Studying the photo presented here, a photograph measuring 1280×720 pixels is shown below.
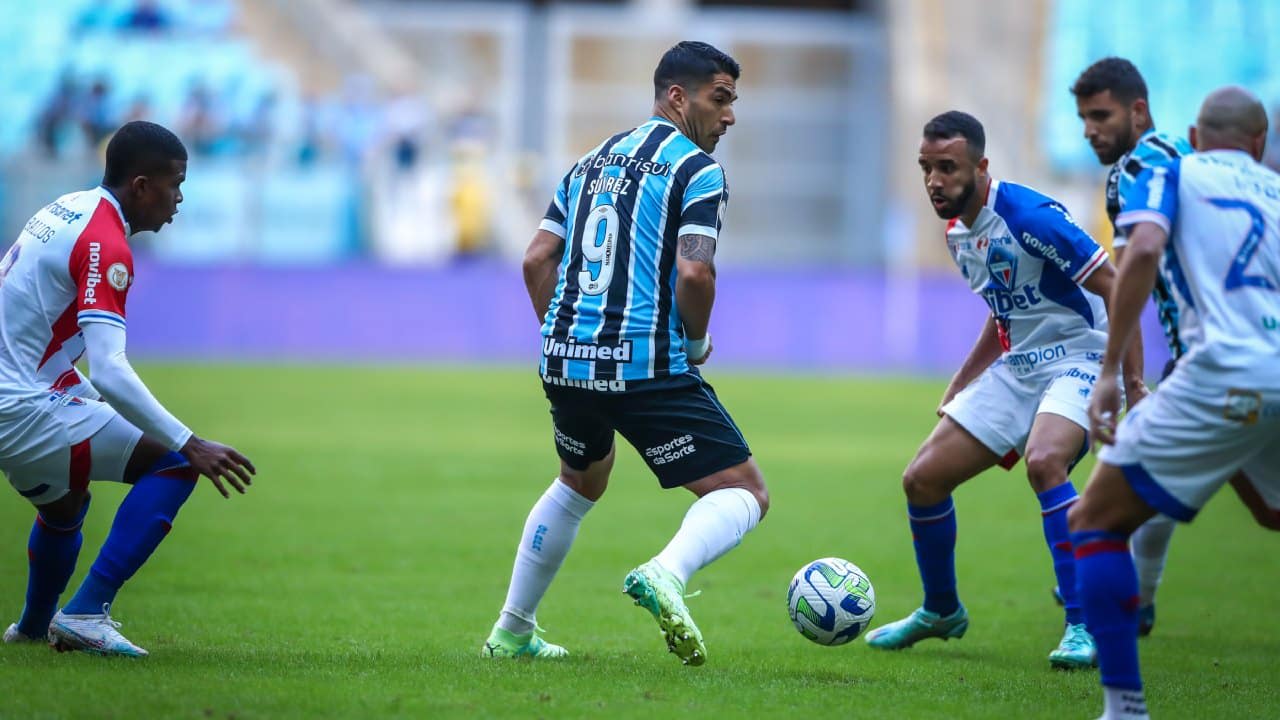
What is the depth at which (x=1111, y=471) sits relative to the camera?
504 centimetres

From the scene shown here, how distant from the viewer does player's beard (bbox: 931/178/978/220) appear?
683 cm

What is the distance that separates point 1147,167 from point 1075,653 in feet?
7.82

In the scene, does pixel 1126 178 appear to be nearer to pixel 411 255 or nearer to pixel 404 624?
pixel 404 624

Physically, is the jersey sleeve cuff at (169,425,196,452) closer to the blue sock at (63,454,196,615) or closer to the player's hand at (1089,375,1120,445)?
the blue sock at (63,454,196,615)

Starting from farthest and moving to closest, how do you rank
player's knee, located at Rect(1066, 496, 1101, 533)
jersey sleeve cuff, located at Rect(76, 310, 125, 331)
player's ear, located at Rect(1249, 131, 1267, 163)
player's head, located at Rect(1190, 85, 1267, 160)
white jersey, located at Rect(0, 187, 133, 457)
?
white jersey, located at Rect(0, 187, 133, 457), jersey sleeve cuff, located at Rect(76, 310, 125, 331), player's ear, located at Rect(1249, 131, 1267, 163), player's head, located at Rect(1190, 85, 1267, 160), player's knee, located at Rect(1066, 496, 1101, 533)

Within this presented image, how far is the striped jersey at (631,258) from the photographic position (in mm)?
5875

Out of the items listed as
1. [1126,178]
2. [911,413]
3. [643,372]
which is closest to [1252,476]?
[1126,178]

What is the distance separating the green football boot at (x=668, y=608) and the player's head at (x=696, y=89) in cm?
183

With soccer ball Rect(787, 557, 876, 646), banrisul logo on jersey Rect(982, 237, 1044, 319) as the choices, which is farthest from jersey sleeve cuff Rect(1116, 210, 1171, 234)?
soccer ball Rect(787, 557, 876, 646)

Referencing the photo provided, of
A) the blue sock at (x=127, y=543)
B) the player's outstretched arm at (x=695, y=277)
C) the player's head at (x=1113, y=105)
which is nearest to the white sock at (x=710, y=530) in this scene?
the player's outstretched arm at (x=695, y=277)

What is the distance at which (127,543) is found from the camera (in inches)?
235

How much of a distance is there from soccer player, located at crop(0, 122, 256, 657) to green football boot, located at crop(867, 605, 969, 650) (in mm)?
3112

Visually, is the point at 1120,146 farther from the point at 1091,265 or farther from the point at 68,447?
the point at 68,447

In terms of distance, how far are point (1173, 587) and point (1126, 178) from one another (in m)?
4.53
